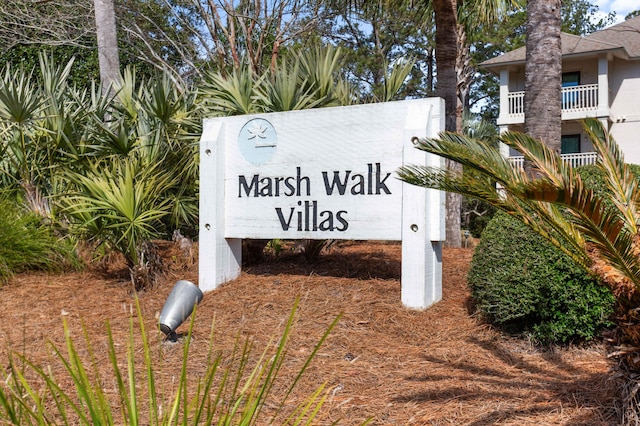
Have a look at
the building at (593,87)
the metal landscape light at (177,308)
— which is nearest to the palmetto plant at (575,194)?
the metal landscape light at (177,308)

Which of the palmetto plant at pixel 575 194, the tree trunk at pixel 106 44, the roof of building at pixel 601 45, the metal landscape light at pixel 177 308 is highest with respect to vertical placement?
the roof of building at pixel 601 45

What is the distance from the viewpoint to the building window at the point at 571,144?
22.8 meters

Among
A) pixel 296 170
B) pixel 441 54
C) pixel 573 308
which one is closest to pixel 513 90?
pixel 441 54

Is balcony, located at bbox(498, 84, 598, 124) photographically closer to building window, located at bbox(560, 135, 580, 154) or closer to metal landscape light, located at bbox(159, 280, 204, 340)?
building window, located at bbox(560, 135, 580, 154)

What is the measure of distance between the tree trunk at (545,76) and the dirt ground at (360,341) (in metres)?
1.90

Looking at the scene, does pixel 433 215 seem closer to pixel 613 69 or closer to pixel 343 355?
pixel 343 355

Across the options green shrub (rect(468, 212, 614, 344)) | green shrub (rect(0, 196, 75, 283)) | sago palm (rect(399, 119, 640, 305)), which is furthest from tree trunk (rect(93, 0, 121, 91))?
sago palm (rect(399, 119, 640, 305))

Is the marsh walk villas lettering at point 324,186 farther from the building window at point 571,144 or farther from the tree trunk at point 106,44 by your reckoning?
the building window at point 571,144

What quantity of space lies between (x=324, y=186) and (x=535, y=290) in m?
2.58

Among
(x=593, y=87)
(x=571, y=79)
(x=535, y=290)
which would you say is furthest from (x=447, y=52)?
(x=571, y=79)

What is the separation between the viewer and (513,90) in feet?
79.4

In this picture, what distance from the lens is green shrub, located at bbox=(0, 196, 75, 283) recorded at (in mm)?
8016

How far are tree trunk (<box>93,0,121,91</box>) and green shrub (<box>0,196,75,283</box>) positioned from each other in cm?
351

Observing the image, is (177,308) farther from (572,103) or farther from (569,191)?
(572,103)
